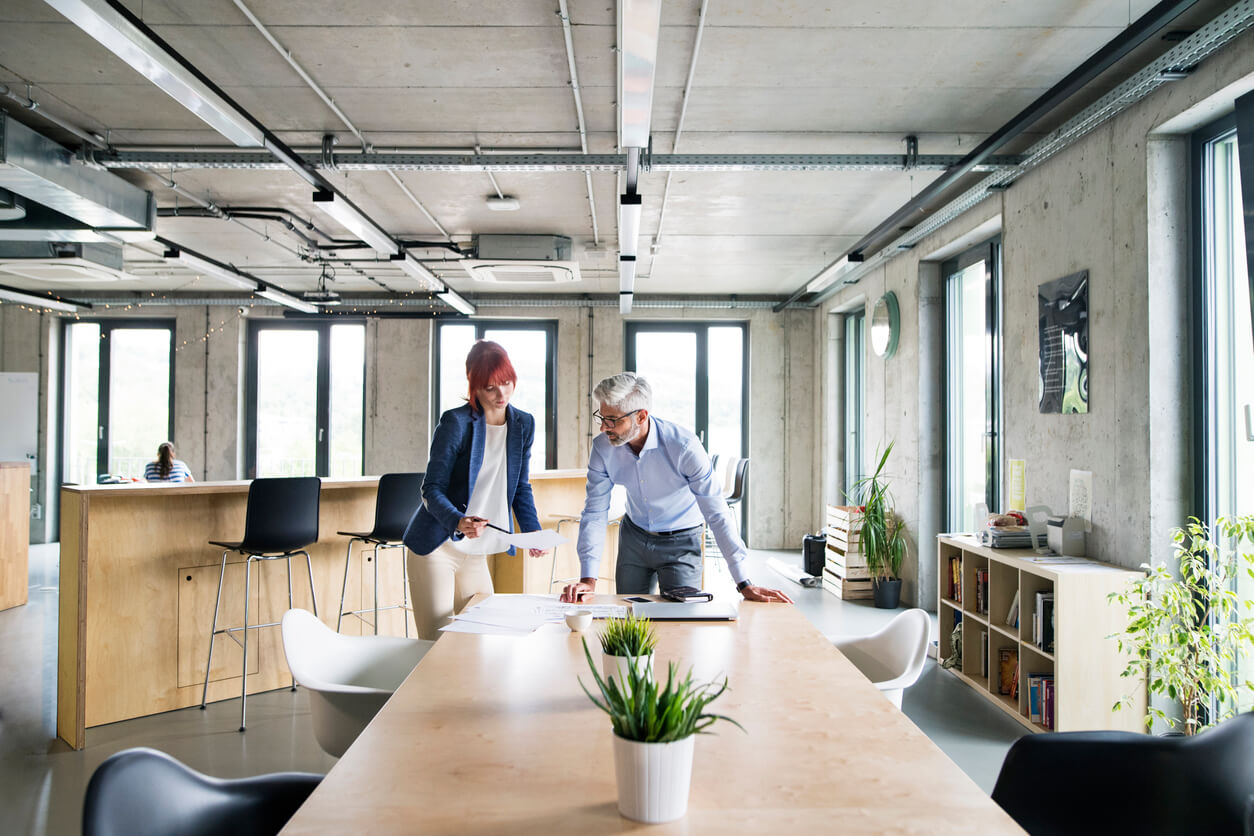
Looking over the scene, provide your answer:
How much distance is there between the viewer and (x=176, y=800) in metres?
1.48

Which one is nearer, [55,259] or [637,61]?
[637,61]

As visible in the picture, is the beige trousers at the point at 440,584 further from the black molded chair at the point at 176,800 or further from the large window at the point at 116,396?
the large window at the point at 116,396

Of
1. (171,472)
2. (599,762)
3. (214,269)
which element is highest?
(214,269)

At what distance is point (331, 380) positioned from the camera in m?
10.9

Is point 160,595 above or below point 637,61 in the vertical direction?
below

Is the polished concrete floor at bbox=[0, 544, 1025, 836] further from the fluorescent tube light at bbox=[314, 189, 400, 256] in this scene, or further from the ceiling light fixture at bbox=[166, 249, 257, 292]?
the ceiling light fixture at bbox=[166, 249, 257, 292]

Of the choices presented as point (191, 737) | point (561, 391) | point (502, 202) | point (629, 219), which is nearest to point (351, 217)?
point (502, 202)

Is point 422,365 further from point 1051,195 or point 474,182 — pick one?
point 1051,195

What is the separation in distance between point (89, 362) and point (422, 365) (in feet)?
14.8

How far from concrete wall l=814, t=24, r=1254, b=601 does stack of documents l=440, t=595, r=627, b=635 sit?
2.78 metres

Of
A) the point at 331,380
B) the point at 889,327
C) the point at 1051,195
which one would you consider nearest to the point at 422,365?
the point at 331,380

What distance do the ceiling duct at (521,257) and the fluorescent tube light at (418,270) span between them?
507 mm

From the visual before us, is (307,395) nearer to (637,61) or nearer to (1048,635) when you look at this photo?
(637,61)

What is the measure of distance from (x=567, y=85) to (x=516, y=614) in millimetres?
2931
